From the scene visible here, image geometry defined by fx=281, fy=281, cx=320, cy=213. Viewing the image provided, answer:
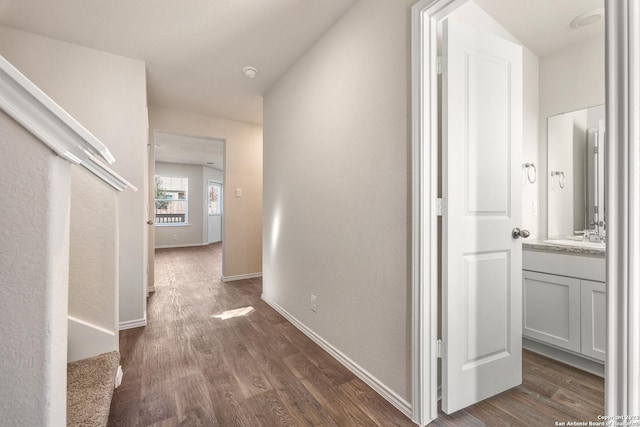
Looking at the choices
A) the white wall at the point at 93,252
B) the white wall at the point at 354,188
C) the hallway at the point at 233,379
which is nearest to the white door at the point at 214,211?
the hallway at the point at 233,379

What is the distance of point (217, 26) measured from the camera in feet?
6.88

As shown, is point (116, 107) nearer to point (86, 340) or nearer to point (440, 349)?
point (86, 340)

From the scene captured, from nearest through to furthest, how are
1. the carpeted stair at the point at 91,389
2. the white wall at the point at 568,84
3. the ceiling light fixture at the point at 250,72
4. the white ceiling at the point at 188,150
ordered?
the carpeted stair at the point at 91,389
the white wall at the point at 568,84
the ceiling light fixture at the point at 250,72
the white ceiling at the point at 188,150

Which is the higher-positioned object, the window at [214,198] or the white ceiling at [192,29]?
the white ceiling at [192,29]

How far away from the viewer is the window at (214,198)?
9086mm

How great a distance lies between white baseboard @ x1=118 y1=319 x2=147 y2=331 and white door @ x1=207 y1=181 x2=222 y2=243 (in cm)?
645

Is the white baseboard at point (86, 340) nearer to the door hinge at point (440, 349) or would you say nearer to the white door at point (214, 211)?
the door hinge at point (440, 349)

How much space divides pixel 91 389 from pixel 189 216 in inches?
307

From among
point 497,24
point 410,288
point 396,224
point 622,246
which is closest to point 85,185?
point 396,224

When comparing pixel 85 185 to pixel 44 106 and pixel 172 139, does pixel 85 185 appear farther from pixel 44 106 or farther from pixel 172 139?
pixel 172 139

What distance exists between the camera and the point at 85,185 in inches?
53.6

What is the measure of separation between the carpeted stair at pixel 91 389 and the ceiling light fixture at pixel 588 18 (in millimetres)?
3472

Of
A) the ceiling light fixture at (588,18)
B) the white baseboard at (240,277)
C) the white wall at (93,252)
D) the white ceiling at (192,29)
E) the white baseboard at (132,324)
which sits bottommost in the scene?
the white baseboard at (132,324)

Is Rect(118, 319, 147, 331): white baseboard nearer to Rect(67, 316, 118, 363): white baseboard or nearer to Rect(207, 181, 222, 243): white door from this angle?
Rect(67, 316, 118, 363): white baseboard
